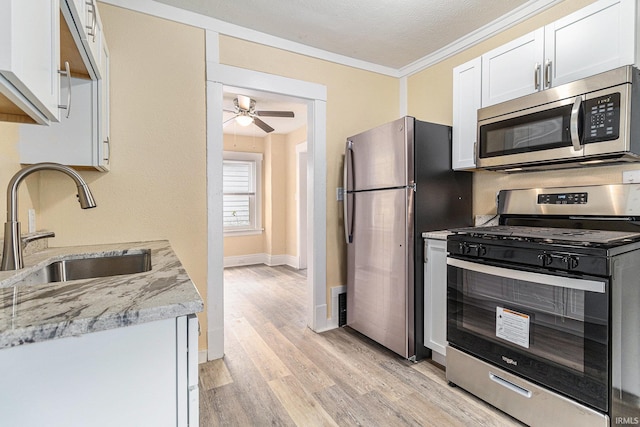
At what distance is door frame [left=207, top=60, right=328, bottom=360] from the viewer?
2.31 meters

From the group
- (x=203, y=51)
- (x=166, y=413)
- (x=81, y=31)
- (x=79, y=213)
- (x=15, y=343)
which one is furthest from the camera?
(x=203, y=51)

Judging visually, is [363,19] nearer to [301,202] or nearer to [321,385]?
[321,385]

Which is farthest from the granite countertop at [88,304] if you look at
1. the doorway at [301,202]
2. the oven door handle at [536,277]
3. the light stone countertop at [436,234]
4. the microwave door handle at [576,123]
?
the doorway at [301,202]

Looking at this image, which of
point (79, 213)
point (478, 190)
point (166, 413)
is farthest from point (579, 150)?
point (79, 213)

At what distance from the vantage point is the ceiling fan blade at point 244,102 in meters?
3.44

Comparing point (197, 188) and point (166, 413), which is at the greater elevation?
point (197, 188)


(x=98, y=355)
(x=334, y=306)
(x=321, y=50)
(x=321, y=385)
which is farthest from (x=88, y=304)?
(x=321, y=50)

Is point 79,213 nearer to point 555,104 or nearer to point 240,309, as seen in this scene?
point 240,309

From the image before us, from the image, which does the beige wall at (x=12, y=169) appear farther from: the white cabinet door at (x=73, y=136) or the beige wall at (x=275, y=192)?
the beige wall at (x=275, y=192)

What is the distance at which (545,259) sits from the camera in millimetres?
1454

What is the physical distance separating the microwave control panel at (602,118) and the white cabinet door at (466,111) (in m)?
0.66

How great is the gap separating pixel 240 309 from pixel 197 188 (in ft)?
5.36

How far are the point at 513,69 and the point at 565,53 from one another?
0.27 metres

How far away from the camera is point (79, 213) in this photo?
6.40ft
